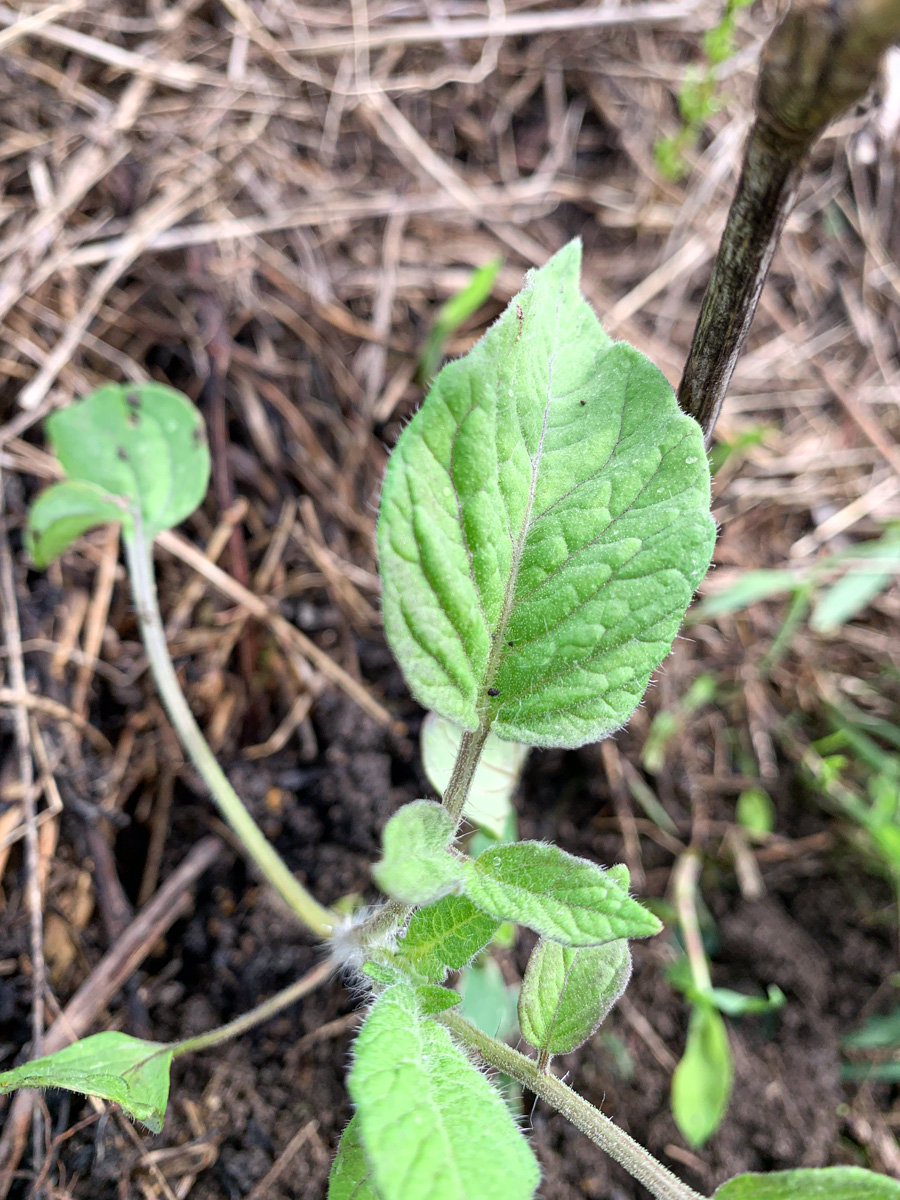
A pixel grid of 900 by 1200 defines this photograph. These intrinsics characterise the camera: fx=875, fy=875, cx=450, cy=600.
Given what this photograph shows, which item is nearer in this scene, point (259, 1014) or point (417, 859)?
point (417, 859)

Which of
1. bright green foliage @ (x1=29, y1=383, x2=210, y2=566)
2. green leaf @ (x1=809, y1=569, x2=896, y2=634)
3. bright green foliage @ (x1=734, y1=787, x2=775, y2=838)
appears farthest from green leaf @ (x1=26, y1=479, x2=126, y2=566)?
green leaf @ (x1=809, y1=569, x2=896, y2=634)

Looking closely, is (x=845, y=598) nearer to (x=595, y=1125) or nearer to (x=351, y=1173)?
(x=595, y=1125)

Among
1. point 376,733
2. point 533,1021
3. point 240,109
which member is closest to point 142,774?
point 376,733

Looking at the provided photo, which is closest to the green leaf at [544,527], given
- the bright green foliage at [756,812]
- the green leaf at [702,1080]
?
the green leaf at [702,1080]

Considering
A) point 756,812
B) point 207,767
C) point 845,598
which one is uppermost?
point 845,598

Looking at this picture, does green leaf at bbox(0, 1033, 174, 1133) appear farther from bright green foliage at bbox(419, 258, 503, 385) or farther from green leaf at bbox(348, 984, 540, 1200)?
bright green foliage at bbox(419, 258, 503, 385)

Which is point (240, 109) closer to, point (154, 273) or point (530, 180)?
point (154, 273)

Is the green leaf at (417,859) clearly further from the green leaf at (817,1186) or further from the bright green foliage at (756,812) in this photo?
the bright green foliage at (756,812)

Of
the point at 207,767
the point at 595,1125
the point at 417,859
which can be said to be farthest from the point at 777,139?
the point at 207,767
